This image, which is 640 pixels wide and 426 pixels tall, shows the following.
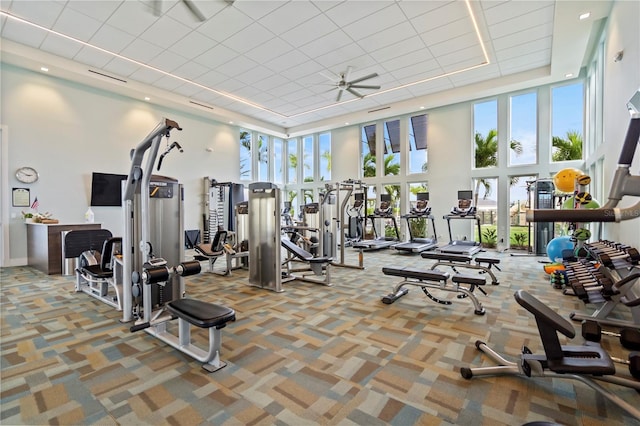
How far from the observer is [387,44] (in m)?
6.33

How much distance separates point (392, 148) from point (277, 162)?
205 inches

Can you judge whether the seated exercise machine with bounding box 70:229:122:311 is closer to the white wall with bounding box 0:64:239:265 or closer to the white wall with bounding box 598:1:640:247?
the white wall with bounding box 0:64:239:265

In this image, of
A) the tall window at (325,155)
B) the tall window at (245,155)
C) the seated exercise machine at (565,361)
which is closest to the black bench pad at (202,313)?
the seated exercise machine at (565,361)

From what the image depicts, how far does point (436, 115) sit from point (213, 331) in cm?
986

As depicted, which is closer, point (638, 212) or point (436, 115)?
point (638, 212)

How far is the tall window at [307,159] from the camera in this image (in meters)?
13.3

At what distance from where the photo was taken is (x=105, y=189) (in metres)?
7.99

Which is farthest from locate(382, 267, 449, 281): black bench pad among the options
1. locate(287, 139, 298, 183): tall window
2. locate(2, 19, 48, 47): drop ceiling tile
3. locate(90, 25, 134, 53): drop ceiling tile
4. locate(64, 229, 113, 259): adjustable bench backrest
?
locate(287, 139, 298, 183): tall window

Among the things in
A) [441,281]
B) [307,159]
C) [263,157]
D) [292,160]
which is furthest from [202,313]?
[292,160]

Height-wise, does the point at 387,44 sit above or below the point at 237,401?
above

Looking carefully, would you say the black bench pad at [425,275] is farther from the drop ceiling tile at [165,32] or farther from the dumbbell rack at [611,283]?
the drop ceiling tile at [165,32]

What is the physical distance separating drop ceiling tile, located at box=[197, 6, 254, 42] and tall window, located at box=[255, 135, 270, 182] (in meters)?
6.65

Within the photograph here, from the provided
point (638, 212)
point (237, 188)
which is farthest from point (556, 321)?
point (237, 188)

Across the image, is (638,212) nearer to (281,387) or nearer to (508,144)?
(281,387)
